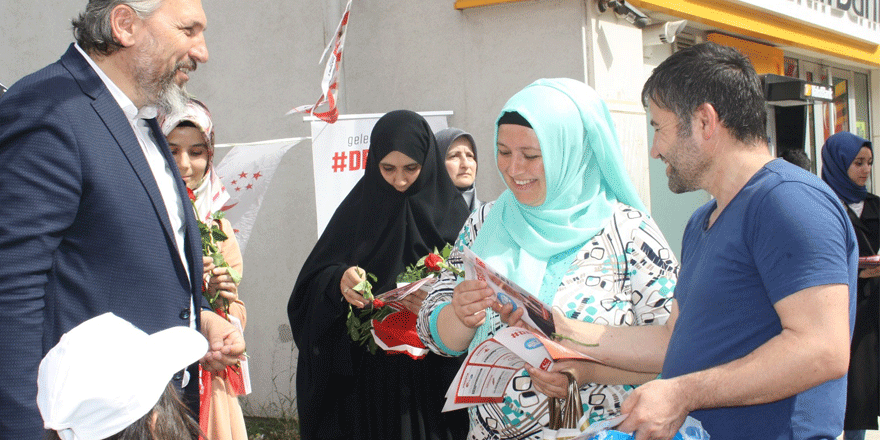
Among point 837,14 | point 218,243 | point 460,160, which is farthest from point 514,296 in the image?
point 837,14

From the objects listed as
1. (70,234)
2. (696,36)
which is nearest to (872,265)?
(696,36)

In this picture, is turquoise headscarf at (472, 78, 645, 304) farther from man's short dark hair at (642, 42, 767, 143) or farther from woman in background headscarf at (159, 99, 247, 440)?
woman in background headscarf at (159, 99, 247, 440)

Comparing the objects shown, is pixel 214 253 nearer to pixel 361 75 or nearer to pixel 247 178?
pixel 247 178

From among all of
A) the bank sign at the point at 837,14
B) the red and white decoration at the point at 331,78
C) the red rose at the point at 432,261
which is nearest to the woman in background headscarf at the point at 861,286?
the bank sign at the point at 837,14

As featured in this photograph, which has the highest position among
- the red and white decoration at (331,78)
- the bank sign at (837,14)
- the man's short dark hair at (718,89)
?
the bank sign at (837,14)

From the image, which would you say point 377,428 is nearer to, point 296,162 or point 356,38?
point 296,162

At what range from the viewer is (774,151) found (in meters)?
9.87

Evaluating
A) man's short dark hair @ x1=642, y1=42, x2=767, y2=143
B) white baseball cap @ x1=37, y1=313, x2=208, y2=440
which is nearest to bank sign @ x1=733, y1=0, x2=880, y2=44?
man's short dark hair @ x1=642, y1=42, x2=767, y2=143

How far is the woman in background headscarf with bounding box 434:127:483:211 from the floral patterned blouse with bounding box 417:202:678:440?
2.39 meters

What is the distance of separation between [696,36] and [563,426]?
22.9ft

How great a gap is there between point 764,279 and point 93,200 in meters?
1.73

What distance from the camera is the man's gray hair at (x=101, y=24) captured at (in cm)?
230

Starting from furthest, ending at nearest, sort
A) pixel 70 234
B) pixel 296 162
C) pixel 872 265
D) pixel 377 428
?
pixel 296 162, pixel 872 265, pixel 377 428, pixel 70 234

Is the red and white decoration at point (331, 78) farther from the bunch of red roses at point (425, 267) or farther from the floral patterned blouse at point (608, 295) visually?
the floral patterned blouse at point (608, 295)
